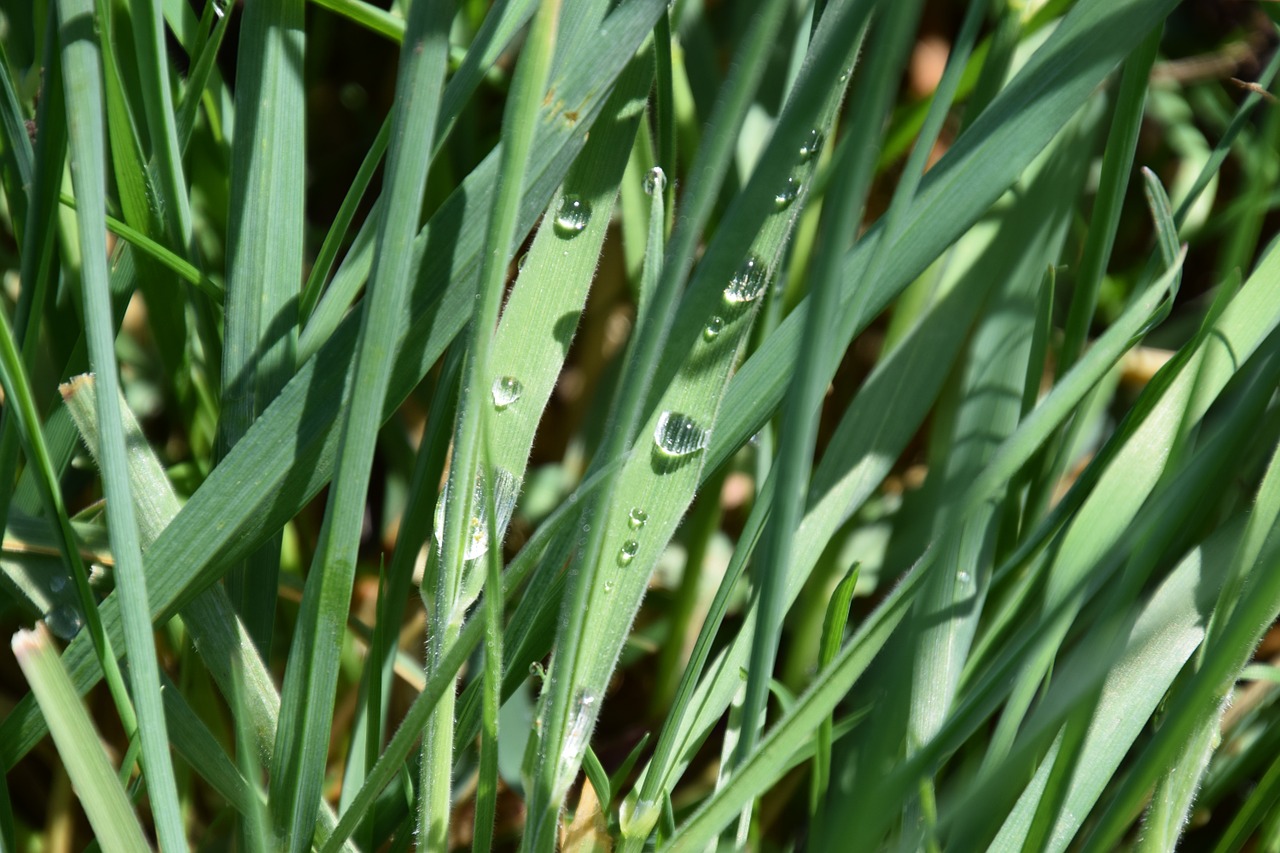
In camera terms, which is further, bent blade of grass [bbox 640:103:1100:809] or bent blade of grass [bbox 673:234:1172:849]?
bent blade of grass [bbox 640:103:1100:809]

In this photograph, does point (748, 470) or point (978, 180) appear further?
point (748, 470)

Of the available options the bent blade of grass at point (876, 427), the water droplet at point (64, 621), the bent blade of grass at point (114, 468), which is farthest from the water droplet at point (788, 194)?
the water droplet at point (64, 621)

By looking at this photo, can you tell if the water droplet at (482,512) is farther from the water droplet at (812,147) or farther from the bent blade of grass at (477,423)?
the water droplet at (812,147)

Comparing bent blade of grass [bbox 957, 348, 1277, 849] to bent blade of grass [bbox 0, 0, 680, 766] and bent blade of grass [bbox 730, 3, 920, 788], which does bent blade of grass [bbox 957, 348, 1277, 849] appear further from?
bent blade of grass [bbox 0, 0, 680, 766]

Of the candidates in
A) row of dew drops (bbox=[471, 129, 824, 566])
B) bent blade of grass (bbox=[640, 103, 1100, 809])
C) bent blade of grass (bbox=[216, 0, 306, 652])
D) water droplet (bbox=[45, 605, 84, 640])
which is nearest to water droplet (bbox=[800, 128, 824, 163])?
row of dew drops (bbox=[471, 129, 824, 566])

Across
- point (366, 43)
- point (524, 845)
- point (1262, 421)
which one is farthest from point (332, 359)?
point (366, 43)

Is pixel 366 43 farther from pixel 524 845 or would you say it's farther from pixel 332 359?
pixel 524 845
